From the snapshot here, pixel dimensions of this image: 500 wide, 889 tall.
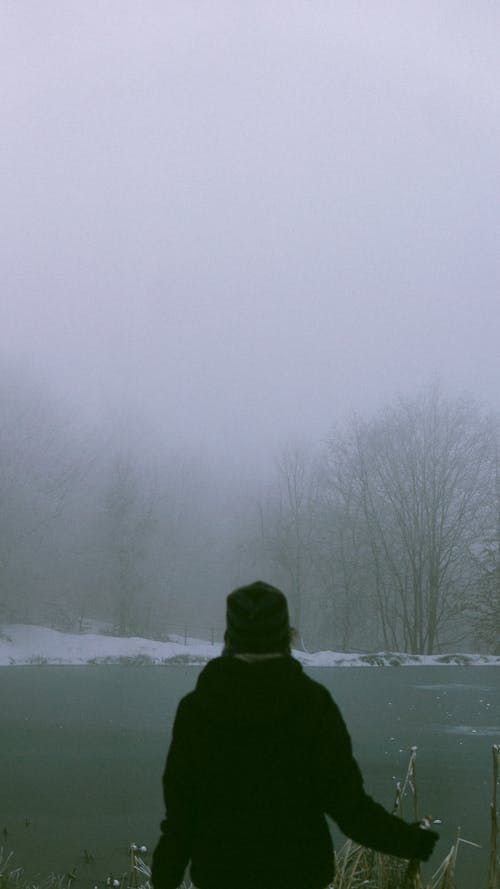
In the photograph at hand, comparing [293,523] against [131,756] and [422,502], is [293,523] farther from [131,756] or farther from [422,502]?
[131,756]

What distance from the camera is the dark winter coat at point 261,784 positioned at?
7.90 ft

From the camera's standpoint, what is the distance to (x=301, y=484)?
4697 cm

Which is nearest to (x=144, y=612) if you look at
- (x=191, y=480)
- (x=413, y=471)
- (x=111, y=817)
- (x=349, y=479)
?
(x=191, y=480)

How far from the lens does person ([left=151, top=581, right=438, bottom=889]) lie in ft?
7.90

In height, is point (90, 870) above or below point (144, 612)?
below

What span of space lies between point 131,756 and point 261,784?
38.7 ft

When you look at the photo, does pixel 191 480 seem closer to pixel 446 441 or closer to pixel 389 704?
pixel 446 441

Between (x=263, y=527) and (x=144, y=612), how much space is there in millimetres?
7741

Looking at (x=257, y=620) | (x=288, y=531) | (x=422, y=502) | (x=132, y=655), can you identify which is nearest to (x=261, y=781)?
(x=257, y=620)

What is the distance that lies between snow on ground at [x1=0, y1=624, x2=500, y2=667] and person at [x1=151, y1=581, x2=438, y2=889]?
98.3 ft

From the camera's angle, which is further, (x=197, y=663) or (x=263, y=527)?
(x=263, y=527)

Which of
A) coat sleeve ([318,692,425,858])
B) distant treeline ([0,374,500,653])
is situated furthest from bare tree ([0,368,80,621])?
coat sleeve ([318,692,425,858])

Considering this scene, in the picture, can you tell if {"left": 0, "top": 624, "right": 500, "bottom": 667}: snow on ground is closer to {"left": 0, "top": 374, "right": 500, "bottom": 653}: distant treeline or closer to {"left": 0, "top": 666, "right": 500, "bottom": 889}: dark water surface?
{"left": 0, "top": 374, "right": 500, "bottom": 653}: distant treeline

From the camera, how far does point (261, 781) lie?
2.42 m
